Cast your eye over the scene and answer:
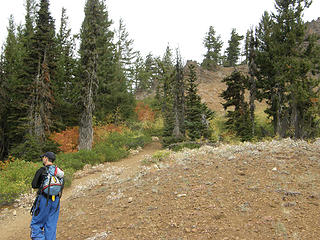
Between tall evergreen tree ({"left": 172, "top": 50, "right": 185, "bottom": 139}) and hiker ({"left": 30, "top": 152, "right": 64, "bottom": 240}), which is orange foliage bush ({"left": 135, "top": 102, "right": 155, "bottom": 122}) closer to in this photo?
tall evergreen tree ({"left": 172, "top": 50, "right": 185, "bottom": 139})

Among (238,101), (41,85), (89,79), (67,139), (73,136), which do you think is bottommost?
(67,139)

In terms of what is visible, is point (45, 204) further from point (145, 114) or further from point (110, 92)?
point (145, 114)

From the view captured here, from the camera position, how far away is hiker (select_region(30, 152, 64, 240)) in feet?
15.9

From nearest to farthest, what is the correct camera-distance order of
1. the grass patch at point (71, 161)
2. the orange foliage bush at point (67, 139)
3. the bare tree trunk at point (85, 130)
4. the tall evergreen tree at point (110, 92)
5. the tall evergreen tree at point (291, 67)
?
the grass patch at point (71, 161)
the tall evergreen tree at point (291, 67)
the orange foliage bush at point (67, 139)
the bare tree trunk at point (85, 130)
the tall evergreen tree at point (110, 92)

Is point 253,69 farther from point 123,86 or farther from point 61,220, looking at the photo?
point 61,220

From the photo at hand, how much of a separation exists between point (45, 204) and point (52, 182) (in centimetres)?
47

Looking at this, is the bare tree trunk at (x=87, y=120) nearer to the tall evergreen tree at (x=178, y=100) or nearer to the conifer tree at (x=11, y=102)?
the conifer tree at (x=11, y=102)

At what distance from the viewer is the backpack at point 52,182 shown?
4.88 m

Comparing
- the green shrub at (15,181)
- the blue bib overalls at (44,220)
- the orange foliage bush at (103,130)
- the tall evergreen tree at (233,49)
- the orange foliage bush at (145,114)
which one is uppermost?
the tall evergreen tree at (233,49)

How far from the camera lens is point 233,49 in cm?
5453

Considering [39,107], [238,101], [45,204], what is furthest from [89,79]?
[45,204]

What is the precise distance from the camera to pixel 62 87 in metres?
23.2

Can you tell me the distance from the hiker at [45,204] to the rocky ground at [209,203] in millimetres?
823

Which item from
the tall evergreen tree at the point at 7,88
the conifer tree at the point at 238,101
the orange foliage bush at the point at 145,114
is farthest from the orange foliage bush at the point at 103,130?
the conifer tree at the point at 238,101
